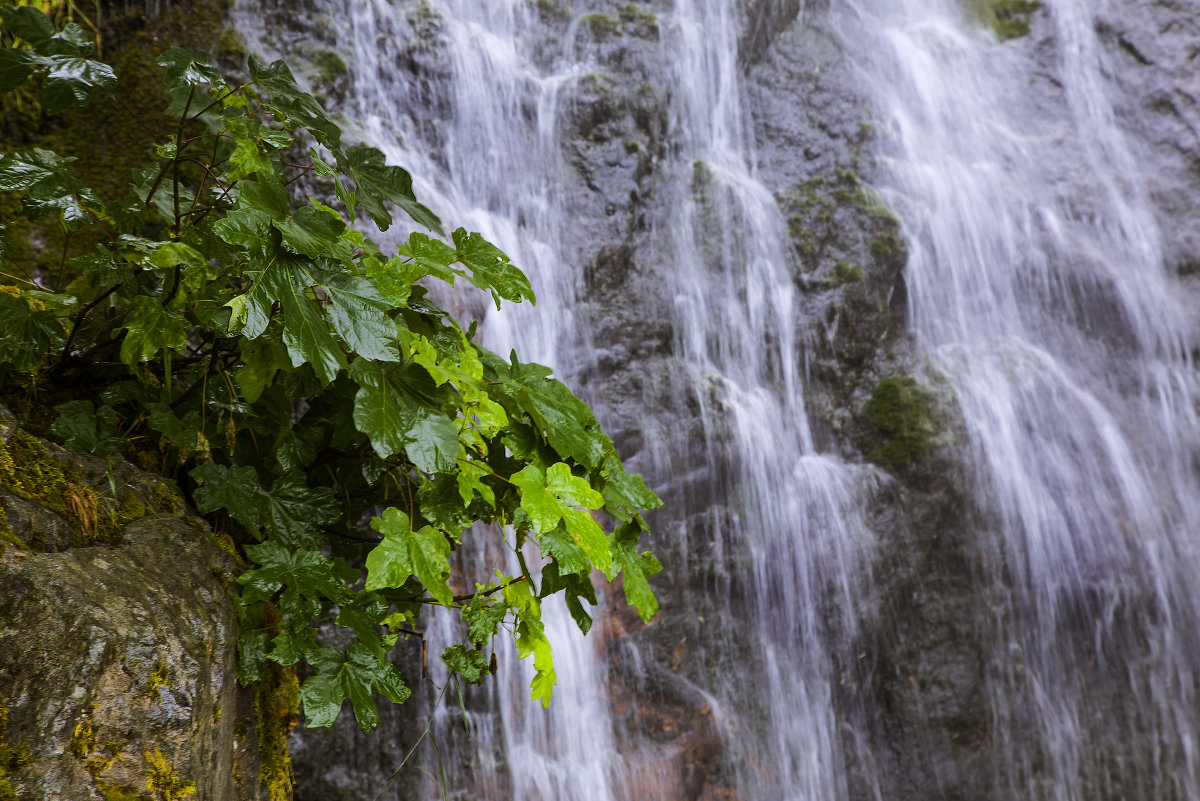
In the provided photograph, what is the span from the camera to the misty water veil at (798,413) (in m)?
4.14

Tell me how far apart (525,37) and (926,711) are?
5225 millimetres

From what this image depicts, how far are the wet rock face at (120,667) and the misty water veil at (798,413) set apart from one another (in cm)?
201

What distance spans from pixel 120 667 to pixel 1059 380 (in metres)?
6.29

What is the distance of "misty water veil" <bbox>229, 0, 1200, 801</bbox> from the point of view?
4.14 m

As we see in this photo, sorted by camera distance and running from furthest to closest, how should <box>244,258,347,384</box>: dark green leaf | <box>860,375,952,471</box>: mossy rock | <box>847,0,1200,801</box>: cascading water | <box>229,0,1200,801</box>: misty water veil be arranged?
<box>860,375,952,471</box>: mossy rock, <box>847,0,1200,801</box>: cascading water, <box>229,0,1200,801</box>: misty water veil, <box>244,258,347,384</box>: dark green leaf

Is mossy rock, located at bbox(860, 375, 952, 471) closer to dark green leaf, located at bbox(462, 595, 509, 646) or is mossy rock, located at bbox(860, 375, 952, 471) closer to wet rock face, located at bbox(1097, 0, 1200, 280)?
wet rock face, located at bbox(1097, 0, 1200, 280)

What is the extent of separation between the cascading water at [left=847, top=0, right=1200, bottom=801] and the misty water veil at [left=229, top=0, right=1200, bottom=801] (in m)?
0.03

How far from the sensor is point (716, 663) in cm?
430

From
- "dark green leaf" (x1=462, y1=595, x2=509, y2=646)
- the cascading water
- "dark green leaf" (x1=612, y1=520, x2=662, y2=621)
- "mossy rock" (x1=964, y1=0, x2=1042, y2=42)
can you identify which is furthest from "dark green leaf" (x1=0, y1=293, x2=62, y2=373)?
"mossy rock" (x1=964, y1=0, x2=1042, y2=42)

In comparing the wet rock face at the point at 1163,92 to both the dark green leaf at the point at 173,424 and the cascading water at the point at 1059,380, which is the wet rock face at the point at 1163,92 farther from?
the dark green leaf at the point at 173,424

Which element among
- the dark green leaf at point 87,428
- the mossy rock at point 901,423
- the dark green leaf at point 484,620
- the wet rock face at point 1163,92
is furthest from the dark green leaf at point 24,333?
the wet rock face at point 1163,92

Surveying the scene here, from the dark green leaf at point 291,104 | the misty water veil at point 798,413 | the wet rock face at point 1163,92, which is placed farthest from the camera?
the wet rock face at point 1163,92

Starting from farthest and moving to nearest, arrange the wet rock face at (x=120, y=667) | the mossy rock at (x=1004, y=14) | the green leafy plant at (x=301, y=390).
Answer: the mossy rock at (x=1004, y=14), the green leafy plant at (x=301, y=390), the wet rock face at (x=120, y=667)

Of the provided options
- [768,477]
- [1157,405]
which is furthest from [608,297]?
[1157,405]
